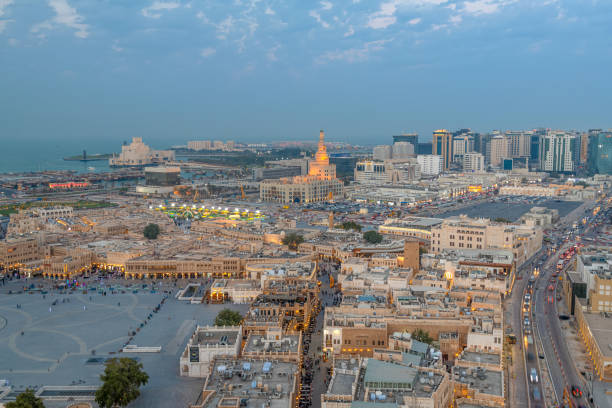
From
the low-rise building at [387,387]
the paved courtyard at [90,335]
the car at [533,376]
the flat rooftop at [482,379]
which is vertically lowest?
the paved courtyard at [90,335]

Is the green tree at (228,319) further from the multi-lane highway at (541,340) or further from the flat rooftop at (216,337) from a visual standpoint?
the multi-lane highway at (541,340)

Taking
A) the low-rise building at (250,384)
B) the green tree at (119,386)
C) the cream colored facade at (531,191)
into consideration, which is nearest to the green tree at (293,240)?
the low-rise building at (250,384)

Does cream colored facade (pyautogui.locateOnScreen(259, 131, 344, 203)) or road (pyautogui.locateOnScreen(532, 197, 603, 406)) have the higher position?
cream colored facade (pyautogui.locateOnScreen(259, 131, 344, 203))

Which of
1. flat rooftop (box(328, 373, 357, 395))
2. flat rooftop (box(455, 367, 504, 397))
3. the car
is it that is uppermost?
flat rooftop (box(328, 373, 357, 395))

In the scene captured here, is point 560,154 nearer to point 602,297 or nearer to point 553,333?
point 602,297

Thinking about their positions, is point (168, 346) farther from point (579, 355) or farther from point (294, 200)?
point (294, 200)

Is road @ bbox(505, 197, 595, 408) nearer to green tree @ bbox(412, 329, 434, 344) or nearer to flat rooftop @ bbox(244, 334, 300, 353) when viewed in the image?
green tree @ bbox(412, 329, 434, 344)

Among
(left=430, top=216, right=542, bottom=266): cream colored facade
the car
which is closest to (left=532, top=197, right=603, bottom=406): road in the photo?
the car
